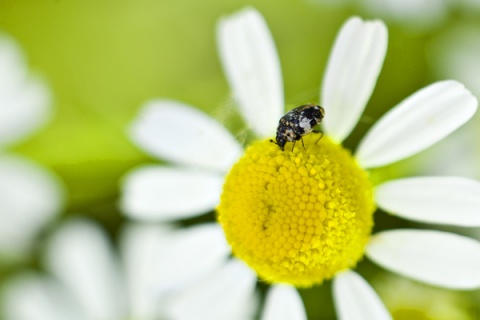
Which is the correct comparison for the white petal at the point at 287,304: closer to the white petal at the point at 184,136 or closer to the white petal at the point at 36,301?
the white petal at the point at 184,136

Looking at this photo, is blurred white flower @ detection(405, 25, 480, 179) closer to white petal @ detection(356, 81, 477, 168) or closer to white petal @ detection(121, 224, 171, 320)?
white petal @ detection(356, 81, 477, 168)

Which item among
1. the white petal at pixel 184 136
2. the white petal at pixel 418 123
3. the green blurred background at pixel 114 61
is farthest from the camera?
the green blurred background at pixel 114 61

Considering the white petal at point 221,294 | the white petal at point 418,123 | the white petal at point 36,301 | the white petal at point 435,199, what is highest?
the white petal at point 418,123

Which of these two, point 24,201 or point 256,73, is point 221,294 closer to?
point 256,73

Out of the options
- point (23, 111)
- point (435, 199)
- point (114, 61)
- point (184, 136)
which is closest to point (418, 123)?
point (435, 199)

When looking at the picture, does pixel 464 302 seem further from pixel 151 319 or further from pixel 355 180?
pixel 151 319

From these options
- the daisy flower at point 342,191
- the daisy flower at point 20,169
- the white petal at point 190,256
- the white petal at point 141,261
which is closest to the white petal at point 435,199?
the daisy flower at point 342,191

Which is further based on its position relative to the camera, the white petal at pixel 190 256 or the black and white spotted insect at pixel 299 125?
the white petal at pixel 190 256
